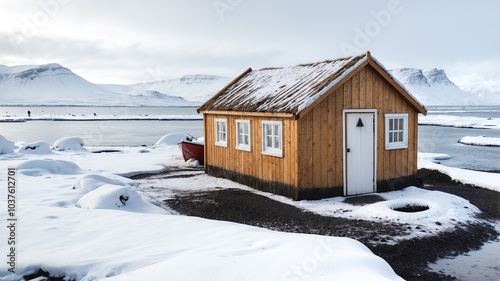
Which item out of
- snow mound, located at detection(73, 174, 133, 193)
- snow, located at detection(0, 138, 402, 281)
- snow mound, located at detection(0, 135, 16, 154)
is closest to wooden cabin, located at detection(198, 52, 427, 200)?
snow, located at detection(0, 138, 402, 281)

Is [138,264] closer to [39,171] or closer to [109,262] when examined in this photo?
[109,262]

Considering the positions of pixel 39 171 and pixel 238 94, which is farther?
pixel 238 94

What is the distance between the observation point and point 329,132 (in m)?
11.5

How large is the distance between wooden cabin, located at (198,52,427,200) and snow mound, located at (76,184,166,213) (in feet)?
12.6

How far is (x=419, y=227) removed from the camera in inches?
341

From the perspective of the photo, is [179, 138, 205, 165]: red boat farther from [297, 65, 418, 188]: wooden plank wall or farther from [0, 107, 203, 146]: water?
[0, 107, 203, 146]: water

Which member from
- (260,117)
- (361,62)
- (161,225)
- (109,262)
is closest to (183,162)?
(260,117)

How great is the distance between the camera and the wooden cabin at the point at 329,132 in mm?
11180

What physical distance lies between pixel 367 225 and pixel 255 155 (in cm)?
494

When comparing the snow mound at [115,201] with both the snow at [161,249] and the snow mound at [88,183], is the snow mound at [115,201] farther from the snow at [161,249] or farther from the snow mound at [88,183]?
the snow mound at [88,183]

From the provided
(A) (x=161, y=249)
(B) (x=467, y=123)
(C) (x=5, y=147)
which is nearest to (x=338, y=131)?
(A) (x=161, y=249)

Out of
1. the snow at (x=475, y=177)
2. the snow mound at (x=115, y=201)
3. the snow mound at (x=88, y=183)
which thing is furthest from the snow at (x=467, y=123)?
the snow mound at (x=115, y=201)

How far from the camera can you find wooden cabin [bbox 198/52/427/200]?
11.2 metres

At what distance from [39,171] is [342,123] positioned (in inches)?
419
